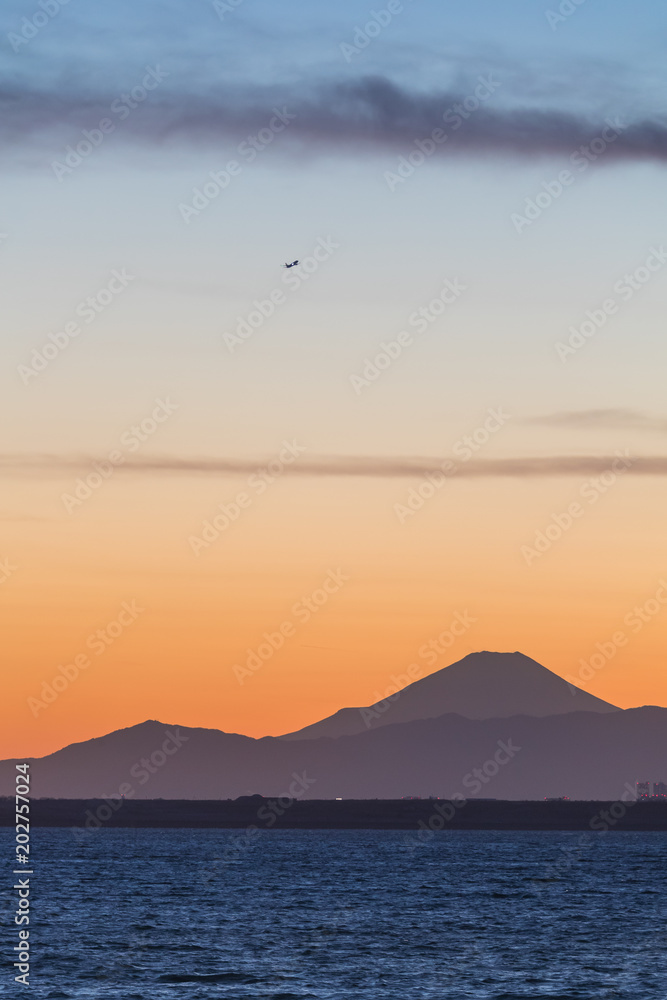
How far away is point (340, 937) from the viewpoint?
3797 inches

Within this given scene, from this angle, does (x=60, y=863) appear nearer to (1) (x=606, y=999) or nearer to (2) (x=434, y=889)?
(2) (x=434, y=889)

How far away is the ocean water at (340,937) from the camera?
2884 inches

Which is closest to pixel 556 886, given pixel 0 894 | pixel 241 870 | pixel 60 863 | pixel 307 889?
pixel 307 889

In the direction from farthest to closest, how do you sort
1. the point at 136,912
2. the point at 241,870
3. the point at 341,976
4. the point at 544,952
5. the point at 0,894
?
the point at 241,870, the point at 0,894, the point at 136,912, the point at 544,952, the point at 341,976

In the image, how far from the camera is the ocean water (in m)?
73.2

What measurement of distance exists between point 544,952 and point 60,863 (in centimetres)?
12173

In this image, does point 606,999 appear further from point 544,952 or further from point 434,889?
point 434,889

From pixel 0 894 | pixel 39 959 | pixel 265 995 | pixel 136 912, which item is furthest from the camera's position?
pixel 0 894

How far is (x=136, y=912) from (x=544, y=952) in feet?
129

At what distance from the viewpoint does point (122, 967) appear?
7894 cm

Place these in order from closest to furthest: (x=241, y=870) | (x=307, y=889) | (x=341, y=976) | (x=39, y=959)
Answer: (x=341, y=976) → (x=39, y=959) → (x=307, y=889) → (x=241, y=870)

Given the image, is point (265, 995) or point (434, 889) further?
point (434, 889)

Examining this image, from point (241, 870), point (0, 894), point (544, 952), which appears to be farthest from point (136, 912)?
point (241, 870)

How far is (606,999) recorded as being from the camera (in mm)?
70062
